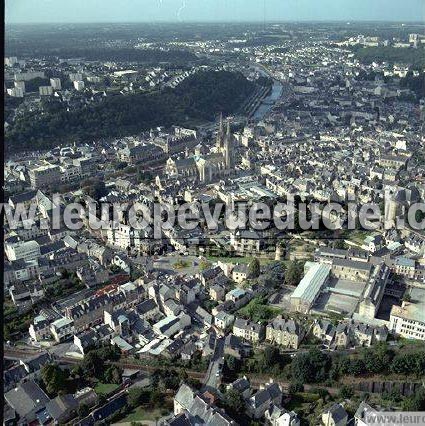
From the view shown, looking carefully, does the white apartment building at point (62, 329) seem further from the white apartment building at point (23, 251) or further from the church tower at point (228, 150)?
the church tower at point (228, 150)

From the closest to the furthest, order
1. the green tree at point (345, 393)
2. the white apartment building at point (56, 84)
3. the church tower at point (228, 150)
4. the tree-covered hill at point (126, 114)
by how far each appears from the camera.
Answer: the green tree at point (345, 393) → the church tower at point (228, 150) → the tree-covered hill at point (126, 114) → the white apartment building at point (56, 84)

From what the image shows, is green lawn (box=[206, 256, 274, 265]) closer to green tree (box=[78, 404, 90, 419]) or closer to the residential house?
the residential house

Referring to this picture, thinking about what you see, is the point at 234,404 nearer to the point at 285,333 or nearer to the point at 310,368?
the point at 310,368

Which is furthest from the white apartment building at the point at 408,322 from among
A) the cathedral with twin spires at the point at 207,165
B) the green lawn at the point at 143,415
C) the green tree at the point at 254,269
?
the cathedral with twin spires at the point at 207,165

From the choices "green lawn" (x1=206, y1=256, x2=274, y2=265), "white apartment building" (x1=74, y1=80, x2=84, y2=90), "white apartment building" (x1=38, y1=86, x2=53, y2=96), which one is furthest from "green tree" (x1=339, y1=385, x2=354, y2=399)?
"white apartment building" (x1=74, y1=80, x2=84, y2=90)

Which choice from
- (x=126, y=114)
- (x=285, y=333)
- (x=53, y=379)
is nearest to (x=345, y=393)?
(x=285, y=333)

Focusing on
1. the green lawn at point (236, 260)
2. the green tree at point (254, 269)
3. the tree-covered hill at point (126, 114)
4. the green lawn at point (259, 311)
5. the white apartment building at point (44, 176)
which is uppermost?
the tree-covered hill at point (126, 114)

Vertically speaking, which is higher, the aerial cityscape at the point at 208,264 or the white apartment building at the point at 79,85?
the white apartment building at the point at 79,85

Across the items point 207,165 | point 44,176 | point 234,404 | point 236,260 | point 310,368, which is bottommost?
point 234,404
